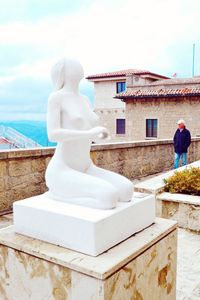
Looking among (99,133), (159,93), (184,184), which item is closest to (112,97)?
(159,93)

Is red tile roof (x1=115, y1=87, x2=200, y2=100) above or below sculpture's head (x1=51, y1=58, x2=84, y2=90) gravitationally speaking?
above

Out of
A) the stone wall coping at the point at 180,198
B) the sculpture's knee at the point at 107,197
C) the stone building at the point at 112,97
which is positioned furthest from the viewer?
the stone building at the point at 112,97

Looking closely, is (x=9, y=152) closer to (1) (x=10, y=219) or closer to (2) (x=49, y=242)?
(1) (x=10, y=219)

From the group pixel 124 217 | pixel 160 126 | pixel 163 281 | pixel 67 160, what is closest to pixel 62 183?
pixel 67 160

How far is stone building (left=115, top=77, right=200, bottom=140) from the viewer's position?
18797 millimetres

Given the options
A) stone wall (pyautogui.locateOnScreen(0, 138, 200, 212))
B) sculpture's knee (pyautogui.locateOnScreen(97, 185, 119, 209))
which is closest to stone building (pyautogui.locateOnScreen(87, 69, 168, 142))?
stone wall (pyautogui.locateOnScreen(0, 138, 200, 212))

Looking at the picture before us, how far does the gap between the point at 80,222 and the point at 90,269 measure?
0.30 metres

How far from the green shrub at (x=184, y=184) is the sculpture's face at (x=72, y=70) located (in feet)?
10.4

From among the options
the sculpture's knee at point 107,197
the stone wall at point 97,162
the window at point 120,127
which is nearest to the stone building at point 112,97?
the window at point 120,127

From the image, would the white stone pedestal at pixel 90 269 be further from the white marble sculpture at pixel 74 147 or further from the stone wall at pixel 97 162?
the stone wall at pixel 97 162

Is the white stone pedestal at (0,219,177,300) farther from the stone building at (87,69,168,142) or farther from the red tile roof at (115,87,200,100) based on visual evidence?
the stone building at (87,69,168,142)

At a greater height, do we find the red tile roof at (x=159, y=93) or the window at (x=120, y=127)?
the red tile roof at (x=159, y=93)

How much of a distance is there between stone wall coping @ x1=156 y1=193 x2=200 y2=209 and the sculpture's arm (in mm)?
2659

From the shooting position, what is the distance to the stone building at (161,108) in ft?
61.7
